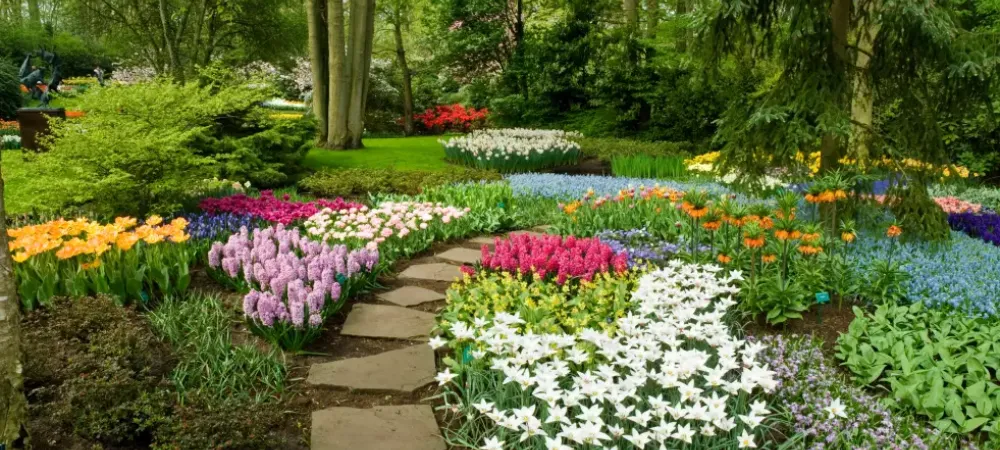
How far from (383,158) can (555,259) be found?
869 centimetres

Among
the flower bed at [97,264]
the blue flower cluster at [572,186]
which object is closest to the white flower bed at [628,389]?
the flower bed at [97,264]

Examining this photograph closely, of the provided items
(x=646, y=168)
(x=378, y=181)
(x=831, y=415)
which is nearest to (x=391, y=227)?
(x=378, y=181)

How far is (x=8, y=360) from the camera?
2422mm

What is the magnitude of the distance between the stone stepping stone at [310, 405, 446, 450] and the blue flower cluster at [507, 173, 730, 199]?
4.71 metres

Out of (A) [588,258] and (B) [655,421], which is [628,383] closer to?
(B) [655,421]

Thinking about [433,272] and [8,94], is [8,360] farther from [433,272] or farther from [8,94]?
[8,94]

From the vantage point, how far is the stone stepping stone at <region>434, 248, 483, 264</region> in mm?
5559

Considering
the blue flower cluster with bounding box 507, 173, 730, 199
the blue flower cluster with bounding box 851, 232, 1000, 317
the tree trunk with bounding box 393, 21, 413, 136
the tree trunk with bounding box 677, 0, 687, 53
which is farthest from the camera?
the tree trunk with bounding box 393, 21, 413, 136

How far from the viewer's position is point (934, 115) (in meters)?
5.34

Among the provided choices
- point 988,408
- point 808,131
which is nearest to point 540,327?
point 988,408

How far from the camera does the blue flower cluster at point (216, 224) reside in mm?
5289

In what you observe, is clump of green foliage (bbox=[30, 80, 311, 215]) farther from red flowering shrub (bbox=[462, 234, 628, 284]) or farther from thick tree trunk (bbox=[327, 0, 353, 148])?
thick tree trunk (bbox=[327, 0, 353, 148])

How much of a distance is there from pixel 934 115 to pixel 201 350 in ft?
18.0

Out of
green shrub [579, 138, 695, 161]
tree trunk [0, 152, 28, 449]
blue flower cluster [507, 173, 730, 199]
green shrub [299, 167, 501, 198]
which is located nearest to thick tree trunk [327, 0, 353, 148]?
green shrub [299, 167, 501, 198]
